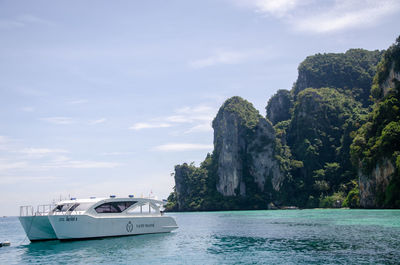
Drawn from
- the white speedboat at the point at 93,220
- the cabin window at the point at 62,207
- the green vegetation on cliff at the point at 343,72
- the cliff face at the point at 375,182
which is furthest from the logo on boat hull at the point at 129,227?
the green vegetation on cliff at the point at 343,72

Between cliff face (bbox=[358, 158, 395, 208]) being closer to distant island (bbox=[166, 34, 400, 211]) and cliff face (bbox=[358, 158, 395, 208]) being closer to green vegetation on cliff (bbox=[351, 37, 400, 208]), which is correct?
green vegetation on cliff (bbox=[351, 37, 400, 208])

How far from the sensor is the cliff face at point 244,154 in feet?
395

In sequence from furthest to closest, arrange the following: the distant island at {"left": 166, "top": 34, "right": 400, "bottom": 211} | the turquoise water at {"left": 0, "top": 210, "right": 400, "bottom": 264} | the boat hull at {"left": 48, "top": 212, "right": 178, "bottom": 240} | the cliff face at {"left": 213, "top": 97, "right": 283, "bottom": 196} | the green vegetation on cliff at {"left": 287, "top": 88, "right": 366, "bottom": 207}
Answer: the cliff face at {"left": 213, "top": 97, "right": 283, "bottom": 196}
the distant island at {"left": 166, "top": 34, "right": 400, "bottom": 211}
the green vegetation on cliff at {"left": 287, "top": 88, "right": 366, "bottom": 207}
the boat hull at {"left": 48, "top": 212, "right": 178, "bottom": 240}
the turquoise water at {"left": 0, "top": 210, "right": 400, "bottom": 264}

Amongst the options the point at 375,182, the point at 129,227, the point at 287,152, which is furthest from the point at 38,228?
the point at 287,152

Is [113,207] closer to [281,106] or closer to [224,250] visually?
[224,250]

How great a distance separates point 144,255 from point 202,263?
15.9ft

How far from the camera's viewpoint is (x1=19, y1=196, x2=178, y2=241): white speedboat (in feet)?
102

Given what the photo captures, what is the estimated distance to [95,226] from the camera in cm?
3158

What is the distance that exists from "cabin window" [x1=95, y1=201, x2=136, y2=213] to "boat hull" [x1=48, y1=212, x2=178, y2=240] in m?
0.73

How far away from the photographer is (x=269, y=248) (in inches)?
1001

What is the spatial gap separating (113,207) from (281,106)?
408ft

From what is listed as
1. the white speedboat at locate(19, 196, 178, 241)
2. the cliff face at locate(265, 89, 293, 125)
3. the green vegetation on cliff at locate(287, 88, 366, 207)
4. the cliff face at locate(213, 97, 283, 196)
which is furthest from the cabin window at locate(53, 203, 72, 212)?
the cliff face at locate(265, 89, 293, 125)

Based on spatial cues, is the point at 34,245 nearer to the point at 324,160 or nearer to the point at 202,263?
the point at 202,263

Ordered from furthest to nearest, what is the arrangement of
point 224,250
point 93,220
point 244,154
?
point 244,154 < point 93,220 < point 224,250
